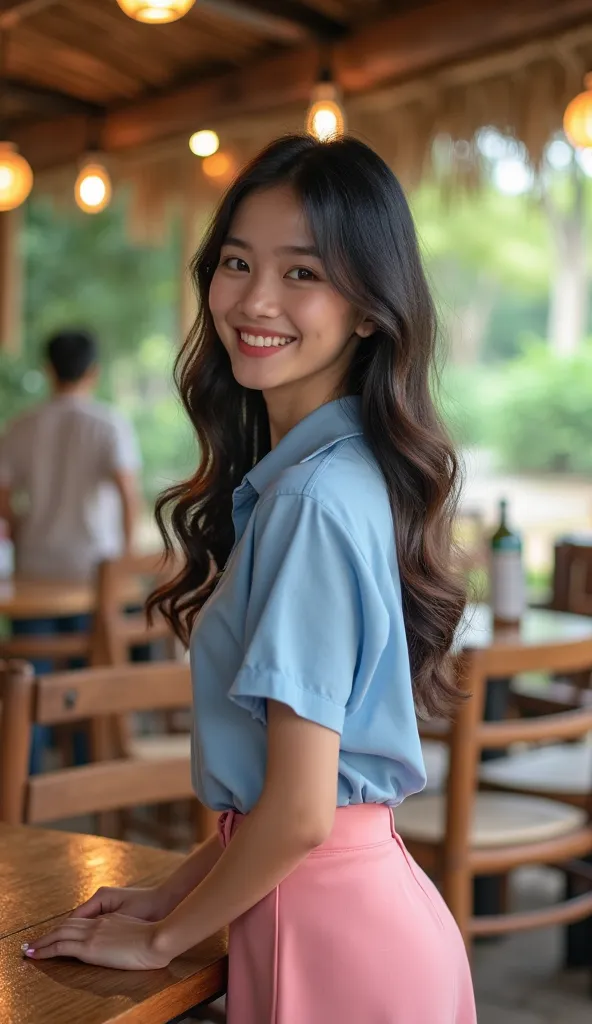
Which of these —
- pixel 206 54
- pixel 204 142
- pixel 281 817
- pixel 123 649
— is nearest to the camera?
pixel 281 817

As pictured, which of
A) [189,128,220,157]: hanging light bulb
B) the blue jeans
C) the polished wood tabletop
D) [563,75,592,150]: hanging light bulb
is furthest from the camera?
[189,128,220,157]: hanging light bulb

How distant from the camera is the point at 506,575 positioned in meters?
3.19

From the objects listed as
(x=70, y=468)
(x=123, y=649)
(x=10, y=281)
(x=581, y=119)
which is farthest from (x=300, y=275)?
(x=10, y=281)

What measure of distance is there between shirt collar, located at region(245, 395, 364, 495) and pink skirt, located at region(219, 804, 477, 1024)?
0.34 m

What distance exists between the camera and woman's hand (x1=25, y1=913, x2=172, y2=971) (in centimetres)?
113

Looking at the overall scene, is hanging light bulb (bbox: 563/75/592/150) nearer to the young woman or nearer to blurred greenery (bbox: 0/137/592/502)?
blurred greenery (bbox: 0/137/592/502)

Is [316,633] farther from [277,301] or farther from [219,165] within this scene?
[219,165]

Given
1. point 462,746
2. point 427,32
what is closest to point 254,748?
point 462,746

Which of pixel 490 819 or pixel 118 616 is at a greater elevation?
pixel 118 616

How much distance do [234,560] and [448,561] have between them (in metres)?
0.24

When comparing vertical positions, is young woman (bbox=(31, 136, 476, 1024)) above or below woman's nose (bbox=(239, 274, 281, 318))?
below

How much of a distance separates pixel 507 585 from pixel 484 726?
2.78ft

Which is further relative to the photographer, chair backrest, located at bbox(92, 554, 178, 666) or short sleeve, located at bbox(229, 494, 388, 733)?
chair backrest, located at bbox(92, 554, 178, 666)

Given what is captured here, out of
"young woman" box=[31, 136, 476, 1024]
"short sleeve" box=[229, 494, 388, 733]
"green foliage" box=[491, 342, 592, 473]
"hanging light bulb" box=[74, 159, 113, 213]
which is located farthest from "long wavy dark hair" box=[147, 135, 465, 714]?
"green foliage" box=[491, 342, 592, 473]
